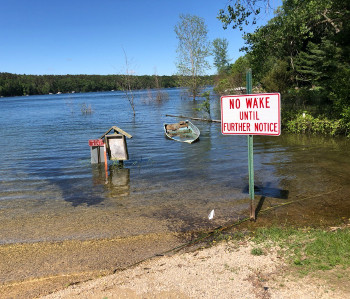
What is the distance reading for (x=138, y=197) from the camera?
28.2ft

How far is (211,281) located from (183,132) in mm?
17628

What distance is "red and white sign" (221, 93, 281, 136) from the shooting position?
5.18 m

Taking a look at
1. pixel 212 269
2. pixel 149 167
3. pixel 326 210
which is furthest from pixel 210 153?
pixel 212 269

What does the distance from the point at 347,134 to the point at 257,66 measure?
8.23 metres

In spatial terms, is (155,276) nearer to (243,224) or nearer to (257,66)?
(243,224)

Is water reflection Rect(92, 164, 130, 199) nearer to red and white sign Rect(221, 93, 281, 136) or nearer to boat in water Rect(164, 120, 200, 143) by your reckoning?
red and white sign Rect(221, 93, 281, 136)

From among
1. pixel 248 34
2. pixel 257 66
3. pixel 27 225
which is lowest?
pixel 27 225

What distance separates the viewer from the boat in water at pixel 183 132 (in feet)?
62.9

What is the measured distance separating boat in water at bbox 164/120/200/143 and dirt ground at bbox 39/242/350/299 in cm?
1375

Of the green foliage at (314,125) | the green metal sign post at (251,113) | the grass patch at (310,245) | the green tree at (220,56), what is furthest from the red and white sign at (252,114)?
the green tree at (220,56)

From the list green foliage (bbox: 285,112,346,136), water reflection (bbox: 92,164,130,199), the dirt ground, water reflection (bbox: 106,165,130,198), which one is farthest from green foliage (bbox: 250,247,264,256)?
green foliage (bbox: 285,112,346,136)

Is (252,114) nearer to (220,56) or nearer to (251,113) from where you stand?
(251,113)

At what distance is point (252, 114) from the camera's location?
546cm

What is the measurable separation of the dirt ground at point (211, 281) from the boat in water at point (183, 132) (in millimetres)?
13747
